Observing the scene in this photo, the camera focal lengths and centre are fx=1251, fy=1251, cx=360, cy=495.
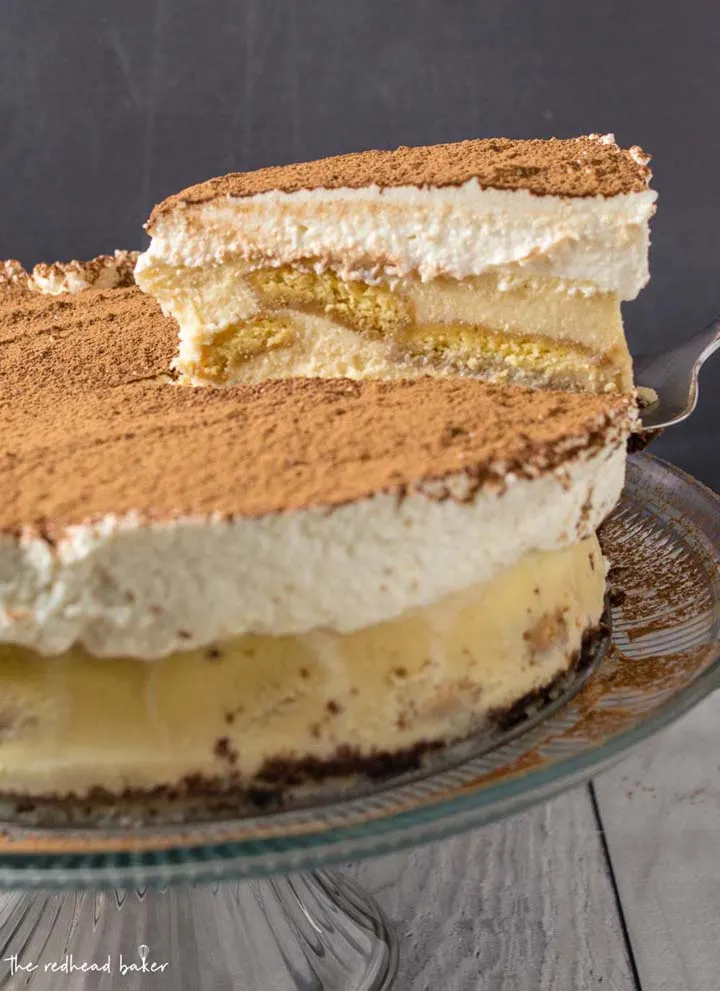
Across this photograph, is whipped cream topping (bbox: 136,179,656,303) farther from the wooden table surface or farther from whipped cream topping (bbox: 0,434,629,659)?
the wooden table surface

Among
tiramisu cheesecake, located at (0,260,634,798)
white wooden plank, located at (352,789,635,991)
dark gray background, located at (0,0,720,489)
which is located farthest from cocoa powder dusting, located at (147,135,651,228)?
dark gray background, located at (0,0,720,489)

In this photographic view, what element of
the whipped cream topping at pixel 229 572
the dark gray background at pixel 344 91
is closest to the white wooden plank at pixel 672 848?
the whipped cream topping at pixel 229 572

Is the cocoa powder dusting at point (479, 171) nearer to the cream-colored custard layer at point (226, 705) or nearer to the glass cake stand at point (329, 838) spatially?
the glass cake stand at point (329, 838)

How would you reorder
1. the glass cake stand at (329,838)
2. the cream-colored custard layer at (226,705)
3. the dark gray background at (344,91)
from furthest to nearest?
the dark gray background at (344,91) → the cream-colored custard layer at (226,705) → the glass cake stand at (329,838)

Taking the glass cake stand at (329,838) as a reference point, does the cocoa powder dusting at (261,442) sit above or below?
above

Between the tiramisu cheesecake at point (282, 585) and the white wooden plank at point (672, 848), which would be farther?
the white wooden plank at point (672, 848)

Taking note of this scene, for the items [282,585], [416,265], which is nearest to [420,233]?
[416,265]

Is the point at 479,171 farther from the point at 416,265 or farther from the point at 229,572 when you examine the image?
the point at 229,572
